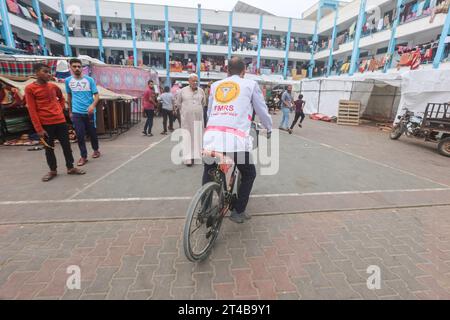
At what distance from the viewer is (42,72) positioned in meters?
3.79

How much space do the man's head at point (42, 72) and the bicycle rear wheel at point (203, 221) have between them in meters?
3.57

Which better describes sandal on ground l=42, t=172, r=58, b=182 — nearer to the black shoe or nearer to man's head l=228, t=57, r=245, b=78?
the black shoe

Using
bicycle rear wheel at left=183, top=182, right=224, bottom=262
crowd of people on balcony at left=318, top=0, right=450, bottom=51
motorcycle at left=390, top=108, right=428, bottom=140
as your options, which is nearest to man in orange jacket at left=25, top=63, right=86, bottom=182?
bicycle rear wheel at left=183, top=182, right=224, bottom=262

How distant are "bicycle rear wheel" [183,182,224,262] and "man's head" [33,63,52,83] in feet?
11.7

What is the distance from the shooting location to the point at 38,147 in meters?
6.31

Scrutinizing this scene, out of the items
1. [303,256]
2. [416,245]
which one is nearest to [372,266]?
[303,256]

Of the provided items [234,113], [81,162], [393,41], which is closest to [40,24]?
[81,162]

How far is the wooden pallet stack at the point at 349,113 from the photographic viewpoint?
14836mm

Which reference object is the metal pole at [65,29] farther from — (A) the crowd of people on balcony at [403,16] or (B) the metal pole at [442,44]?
(B) the metal pole at [442,44]

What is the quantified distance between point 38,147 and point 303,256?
7.07m

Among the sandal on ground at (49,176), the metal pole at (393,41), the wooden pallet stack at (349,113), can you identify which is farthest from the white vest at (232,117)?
the metal pole at (393,41)
